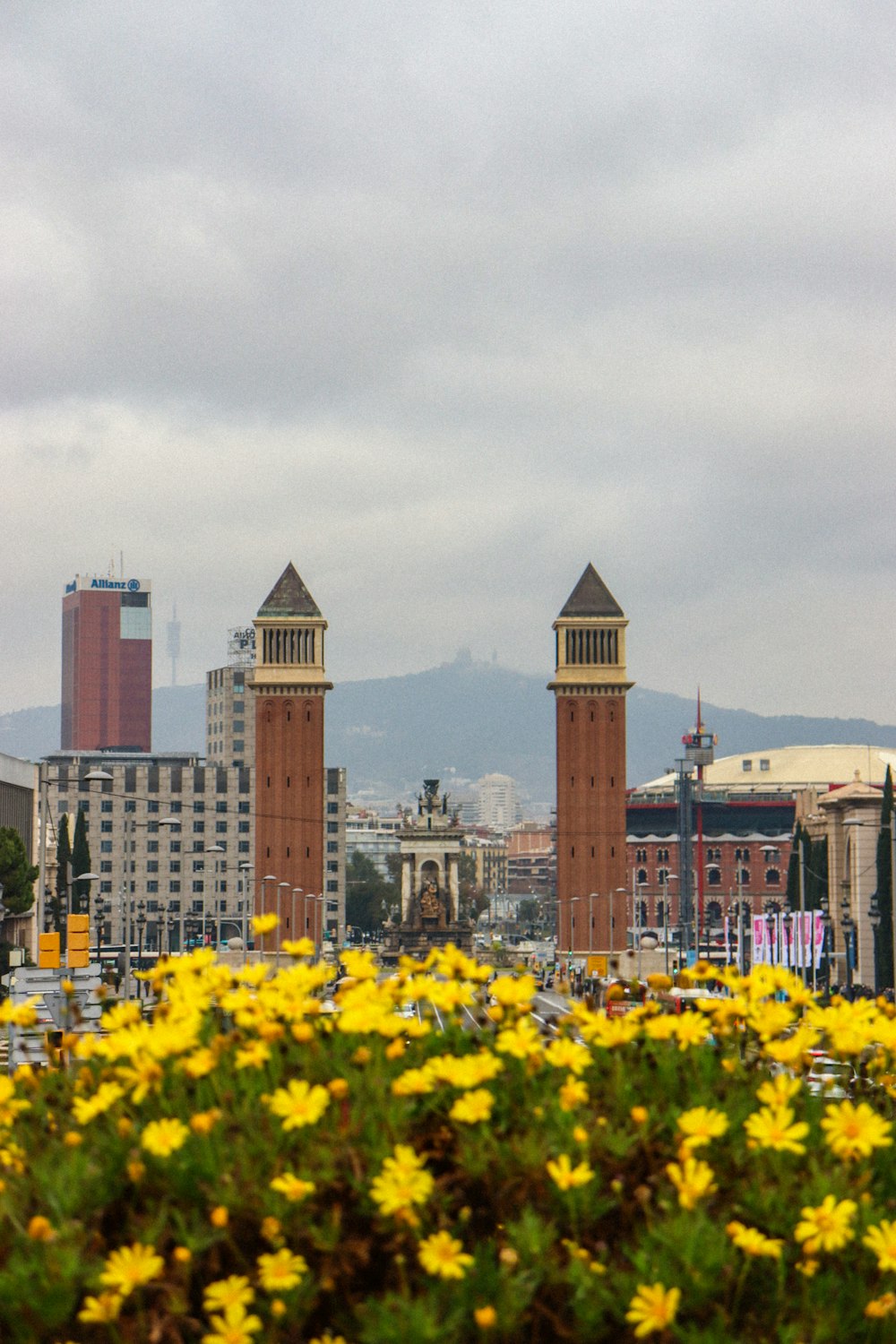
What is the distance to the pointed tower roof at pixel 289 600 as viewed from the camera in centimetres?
13962

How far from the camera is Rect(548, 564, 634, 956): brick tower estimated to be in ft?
445

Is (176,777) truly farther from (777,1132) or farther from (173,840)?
(777,1132)

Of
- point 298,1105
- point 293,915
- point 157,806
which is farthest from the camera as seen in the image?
point 157,806

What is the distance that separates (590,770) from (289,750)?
2251 cm

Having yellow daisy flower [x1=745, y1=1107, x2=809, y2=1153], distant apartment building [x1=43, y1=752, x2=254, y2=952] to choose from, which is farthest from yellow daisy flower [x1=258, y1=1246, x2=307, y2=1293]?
distant apartment building [x1=43, y1=752, x2=254, y2=952]

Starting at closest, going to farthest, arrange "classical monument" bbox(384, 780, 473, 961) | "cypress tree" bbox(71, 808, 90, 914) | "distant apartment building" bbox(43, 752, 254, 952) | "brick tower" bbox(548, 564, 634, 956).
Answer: "cypress tree" bbox(71, 808, 90, 914) → "brick tower" bbox(548, 564, 634, 956) → "classical monument" bbox(384, 780, 473, 961) → "distant apartment building" bbox(43, 752, 254, 952)

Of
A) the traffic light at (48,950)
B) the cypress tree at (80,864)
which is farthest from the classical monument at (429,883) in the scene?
the traffic light at (48,950)

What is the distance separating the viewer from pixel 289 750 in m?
138

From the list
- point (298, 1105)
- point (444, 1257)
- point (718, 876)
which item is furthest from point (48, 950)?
point (718, 876)

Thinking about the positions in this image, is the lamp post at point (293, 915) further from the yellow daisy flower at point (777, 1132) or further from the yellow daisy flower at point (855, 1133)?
the yellow daisy flower at point (777, 1132)

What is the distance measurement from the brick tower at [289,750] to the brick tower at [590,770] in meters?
18.0

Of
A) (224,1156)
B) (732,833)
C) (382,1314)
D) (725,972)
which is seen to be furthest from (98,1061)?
(732,833)

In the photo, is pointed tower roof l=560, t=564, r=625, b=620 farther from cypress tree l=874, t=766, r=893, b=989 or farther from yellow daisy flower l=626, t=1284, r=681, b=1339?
yellow daisy flower l=626, t=1284, r=681, b=1339

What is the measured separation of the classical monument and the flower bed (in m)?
137
